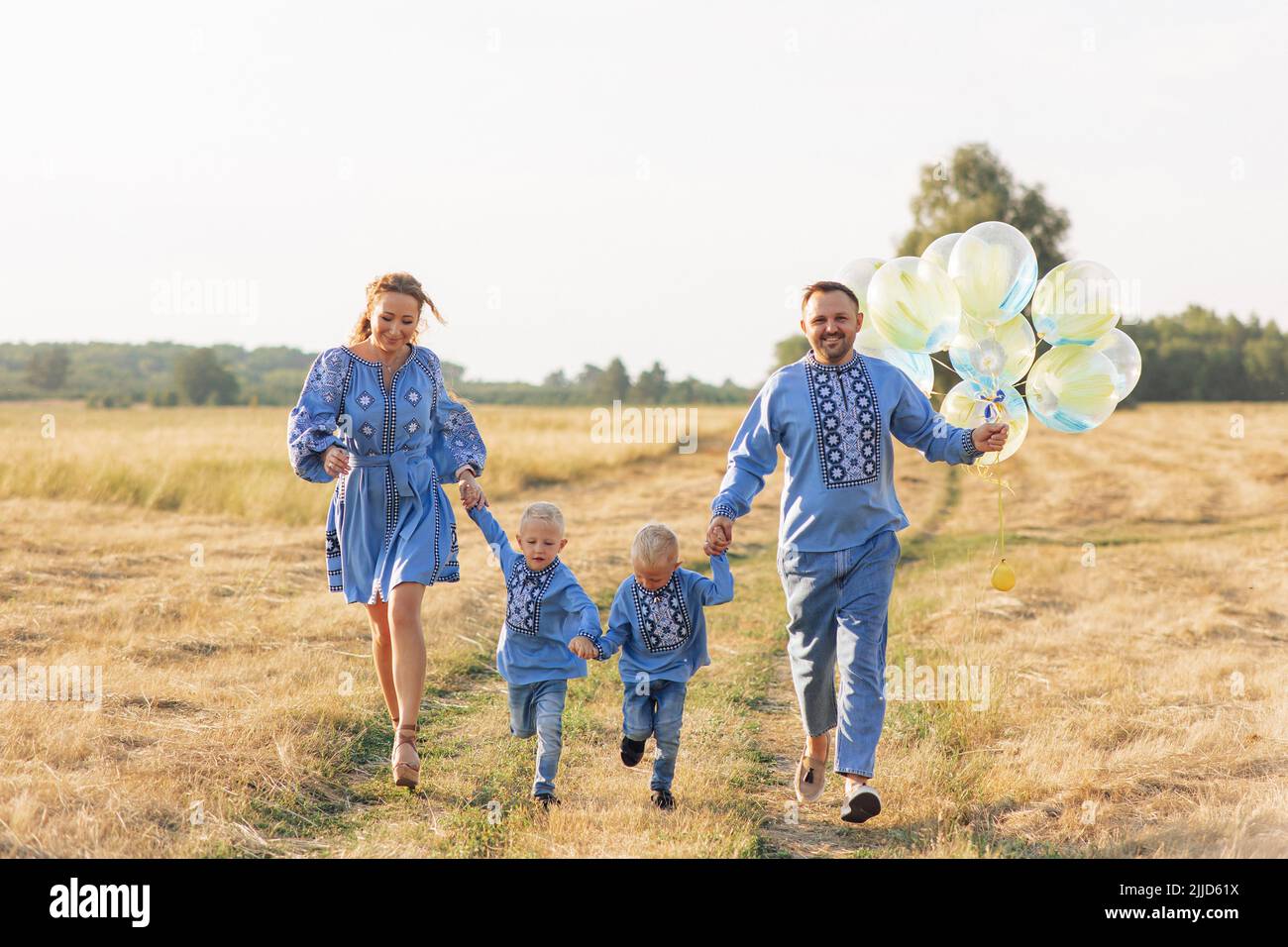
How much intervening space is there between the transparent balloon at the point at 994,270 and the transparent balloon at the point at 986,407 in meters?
0.40

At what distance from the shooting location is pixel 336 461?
5.29 metres

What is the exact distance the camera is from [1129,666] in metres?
8.09

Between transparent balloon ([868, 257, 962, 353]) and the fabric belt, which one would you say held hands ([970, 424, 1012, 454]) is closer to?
transparent balloon ([868, 257, 962, 353])

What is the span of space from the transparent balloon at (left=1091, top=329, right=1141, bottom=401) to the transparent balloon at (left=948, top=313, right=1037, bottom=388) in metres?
0.36

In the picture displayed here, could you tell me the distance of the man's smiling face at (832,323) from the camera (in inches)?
203

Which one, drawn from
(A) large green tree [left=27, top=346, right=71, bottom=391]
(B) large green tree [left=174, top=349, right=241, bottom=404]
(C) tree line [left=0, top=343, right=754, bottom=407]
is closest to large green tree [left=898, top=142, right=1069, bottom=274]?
(C) tree line [left=0, top=343, right=754, bottom=407]

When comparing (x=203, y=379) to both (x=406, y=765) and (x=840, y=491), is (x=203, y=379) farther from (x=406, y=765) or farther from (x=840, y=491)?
(x=840, y=491)

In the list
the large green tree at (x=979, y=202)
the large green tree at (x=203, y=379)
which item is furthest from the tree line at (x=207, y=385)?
the large green tree at (x=979, y=202)

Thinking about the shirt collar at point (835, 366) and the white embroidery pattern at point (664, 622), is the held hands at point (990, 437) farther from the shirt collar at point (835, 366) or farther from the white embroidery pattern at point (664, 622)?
the white embroidery pattern at point (664, 622)

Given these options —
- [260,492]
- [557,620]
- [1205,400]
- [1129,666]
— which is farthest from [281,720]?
[1205,400]

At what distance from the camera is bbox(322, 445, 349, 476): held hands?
5.28 metres

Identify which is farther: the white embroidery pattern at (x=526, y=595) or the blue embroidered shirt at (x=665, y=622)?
the white embroidery pattern at (x=526, y=595)

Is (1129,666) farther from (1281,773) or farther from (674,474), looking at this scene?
(674,474)

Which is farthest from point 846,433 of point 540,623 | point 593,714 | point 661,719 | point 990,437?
point 593,714
